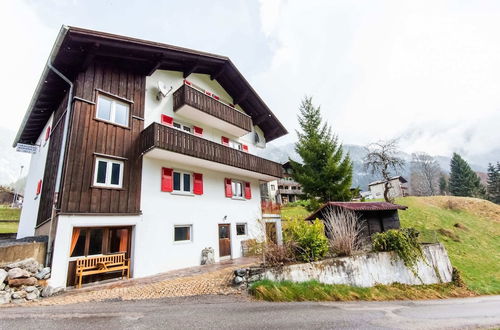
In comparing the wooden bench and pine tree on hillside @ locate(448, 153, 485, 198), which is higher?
pine tree on hillside @ locate(448, 153, 485, 198)

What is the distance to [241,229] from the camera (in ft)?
53.4

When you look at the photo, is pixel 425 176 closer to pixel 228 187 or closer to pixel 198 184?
pixel 228 187

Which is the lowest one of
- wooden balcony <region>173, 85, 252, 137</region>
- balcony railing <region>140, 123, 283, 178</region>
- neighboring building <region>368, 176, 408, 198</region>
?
balcony railing <region>140, 123, 283, 178</region>

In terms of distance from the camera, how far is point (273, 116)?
20.4m

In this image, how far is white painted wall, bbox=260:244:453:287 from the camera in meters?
8.17

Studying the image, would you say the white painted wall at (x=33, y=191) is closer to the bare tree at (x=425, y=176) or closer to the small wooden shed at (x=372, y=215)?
the small wooden shed at (x=372, y=215)

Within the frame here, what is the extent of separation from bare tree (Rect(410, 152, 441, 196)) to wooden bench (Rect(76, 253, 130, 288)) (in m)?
68.3

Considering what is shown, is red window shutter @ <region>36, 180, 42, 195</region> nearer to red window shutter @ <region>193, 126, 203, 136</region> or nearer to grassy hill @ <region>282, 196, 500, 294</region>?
red window shutter @ <region>193, 126, 203, 136</region>

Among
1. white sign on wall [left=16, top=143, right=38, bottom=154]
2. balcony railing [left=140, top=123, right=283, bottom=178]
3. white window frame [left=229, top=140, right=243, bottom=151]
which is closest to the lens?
balcony railing [left=140, top=123, right=283, bottom=178]

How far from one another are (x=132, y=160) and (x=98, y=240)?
3.83m

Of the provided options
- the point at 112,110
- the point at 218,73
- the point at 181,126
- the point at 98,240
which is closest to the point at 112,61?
the point at 112,110

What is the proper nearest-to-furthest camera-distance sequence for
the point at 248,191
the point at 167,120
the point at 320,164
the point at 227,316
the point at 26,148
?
the point at 227,316 → the point at 167,120 → the point at 26,148 → the point at 248,191 → the point at 320,164

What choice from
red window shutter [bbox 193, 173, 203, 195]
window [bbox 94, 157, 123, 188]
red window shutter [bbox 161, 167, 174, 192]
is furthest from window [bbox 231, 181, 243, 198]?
window [bbox 94, 157, 123, 188]

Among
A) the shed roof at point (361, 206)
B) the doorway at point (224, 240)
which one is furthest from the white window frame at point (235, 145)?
the shed roof at point (361, 206)
